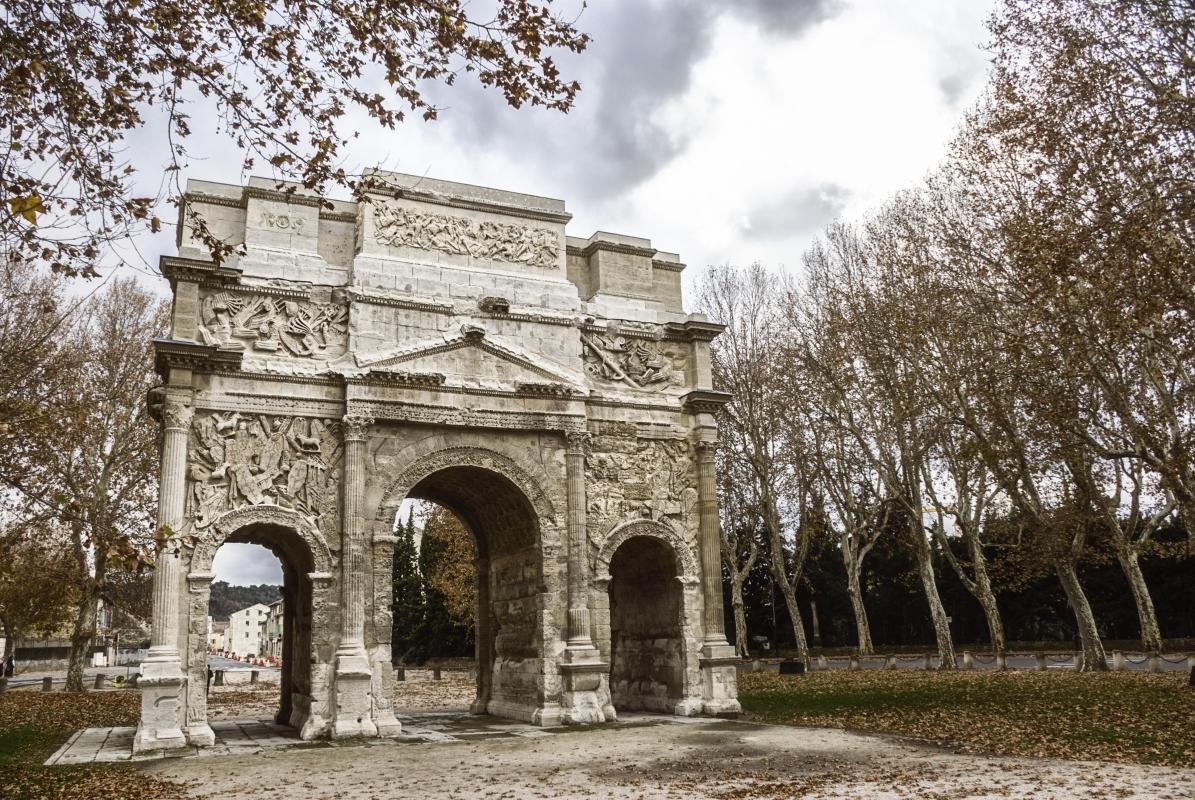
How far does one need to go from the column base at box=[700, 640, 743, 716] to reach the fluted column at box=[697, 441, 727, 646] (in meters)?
0.22

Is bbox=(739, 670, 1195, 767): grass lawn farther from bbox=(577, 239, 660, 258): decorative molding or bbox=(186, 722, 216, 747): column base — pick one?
bbox=(577, 239, 660, 258): decorative molding

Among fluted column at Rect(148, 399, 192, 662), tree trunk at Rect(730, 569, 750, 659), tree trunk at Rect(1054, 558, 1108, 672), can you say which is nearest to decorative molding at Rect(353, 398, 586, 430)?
fluted column at Rect(148, 399, 192, 662)

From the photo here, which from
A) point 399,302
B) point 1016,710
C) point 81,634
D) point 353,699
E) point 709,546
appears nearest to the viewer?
point 353,699

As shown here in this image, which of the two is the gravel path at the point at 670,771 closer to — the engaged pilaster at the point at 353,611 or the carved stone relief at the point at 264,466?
the engaged pilaster at the point at 353,611

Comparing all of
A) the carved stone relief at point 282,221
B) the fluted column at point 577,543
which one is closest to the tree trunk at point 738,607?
the fluted column at point 577,543

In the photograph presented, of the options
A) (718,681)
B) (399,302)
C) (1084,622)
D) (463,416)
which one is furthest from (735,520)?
(399,302)

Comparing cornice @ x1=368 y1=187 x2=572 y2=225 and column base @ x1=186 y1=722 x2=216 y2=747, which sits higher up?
cornice @ x1=368 y1=187 x2=572 y2=225

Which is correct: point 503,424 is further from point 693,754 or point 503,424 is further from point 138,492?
point 138,492

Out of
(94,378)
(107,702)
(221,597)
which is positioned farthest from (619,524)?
(221,597)

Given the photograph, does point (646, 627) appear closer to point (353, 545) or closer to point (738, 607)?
point (353, 545)

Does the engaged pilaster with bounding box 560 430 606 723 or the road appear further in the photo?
the road

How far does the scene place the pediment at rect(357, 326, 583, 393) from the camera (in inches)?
727

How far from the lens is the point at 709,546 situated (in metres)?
20.5

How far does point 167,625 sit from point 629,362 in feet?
34.3
